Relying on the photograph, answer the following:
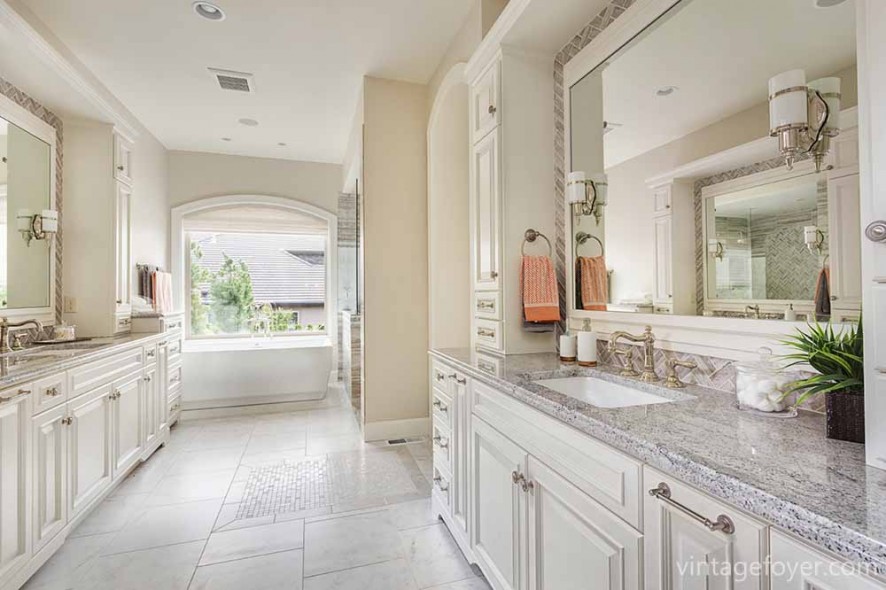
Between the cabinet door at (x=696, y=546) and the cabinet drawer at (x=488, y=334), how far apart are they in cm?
136

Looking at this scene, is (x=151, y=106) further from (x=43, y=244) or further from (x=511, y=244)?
(x=511, y=244)

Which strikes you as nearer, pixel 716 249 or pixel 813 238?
pixel 813 238

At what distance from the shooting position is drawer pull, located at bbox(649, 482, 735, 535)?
29.3 inches

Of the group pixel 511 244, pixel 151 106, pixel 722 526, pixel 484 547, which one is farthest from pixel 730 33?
pixel 151 106

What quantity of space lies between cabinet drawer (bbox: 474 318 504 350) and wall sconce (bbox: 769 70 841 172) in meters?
1.41

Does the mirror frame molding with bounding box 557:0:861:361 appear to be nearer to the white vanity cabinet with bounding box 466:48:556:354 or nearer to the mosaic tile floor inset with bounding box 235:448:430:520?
the white vanity cabinet with bounding box 466:48:556:354

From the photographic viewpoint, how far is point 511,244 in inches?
88.4

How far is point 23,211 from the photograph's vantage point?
9.41 ft

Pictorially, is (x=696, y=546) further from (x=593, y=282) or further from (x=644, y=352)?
(x=593, y=282)

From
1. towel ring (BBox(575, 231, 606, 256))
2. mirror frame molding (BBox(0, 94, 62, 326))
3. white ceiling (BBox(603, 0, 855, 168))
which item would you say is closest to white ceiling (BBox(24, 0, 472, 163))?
mirror frame molding (BBox(0, 94, 62, 326))

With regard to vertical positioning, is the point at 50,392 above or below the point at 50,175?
below

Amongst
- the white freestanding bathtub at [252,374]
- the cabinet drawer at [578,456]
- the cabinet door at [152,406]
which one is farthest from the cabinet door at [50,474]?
the white freestanding bathtub at [252,374]

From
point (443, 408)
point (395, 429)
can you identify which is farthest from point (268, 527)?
point (395, 429)

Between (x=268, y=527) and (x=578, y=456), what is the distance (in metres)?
1.90
